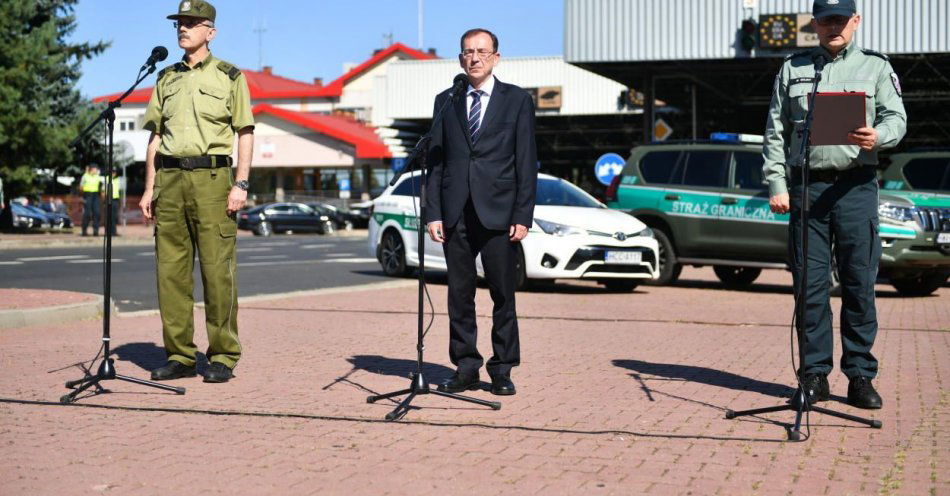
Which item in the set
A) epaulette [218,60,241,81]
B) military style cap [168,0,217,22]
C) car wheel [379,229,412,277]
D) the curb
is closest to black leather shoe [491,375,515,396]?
epaulette [218,60,241,81]

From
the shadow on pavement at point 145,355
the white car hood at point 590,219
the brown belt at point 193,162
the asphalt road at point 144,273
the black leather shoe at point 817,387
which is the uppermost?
the brown belt at point 193,162

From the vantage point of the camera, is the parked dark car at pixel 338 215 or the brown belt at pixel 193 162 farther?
the parked dark car at pixel 338 215

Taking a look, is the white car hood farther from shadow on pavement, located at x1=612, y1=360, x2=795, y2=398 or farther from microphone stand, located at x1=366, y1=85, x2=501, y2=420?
microphone stand, located at x1=366, y1=85, x2=501, y2=420

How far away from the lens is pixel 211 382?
7391 millimetres

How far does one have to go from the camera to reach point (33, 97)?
37.5 m

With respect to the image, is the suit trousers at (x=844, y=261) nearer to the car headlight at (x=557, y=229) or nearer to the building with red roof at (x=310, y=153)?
the car headlight at (x=557, y=229)

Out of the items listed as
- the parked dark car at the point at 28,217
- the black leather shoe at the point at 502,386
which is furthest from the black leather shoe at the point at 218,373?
the parked dark car at the point at 28,217

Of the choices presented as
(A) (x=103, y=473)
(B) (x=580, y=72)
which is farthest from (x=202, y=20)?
(B) (x=580, y=72)

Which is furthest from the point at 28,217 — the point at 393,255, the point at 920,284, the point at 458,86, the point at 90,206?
the point at 458,86

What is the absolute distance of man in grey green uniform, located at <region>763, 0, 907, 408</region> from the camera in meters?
6.47

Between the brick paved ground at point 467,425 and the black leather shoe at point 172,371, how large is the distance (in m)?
0.09

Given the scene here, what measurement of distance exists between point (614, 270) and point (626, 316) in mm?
2812

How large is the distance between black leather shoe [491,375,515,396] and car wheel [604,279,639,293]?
8.96m

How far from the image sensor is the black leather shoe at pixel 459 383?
22.9ft
